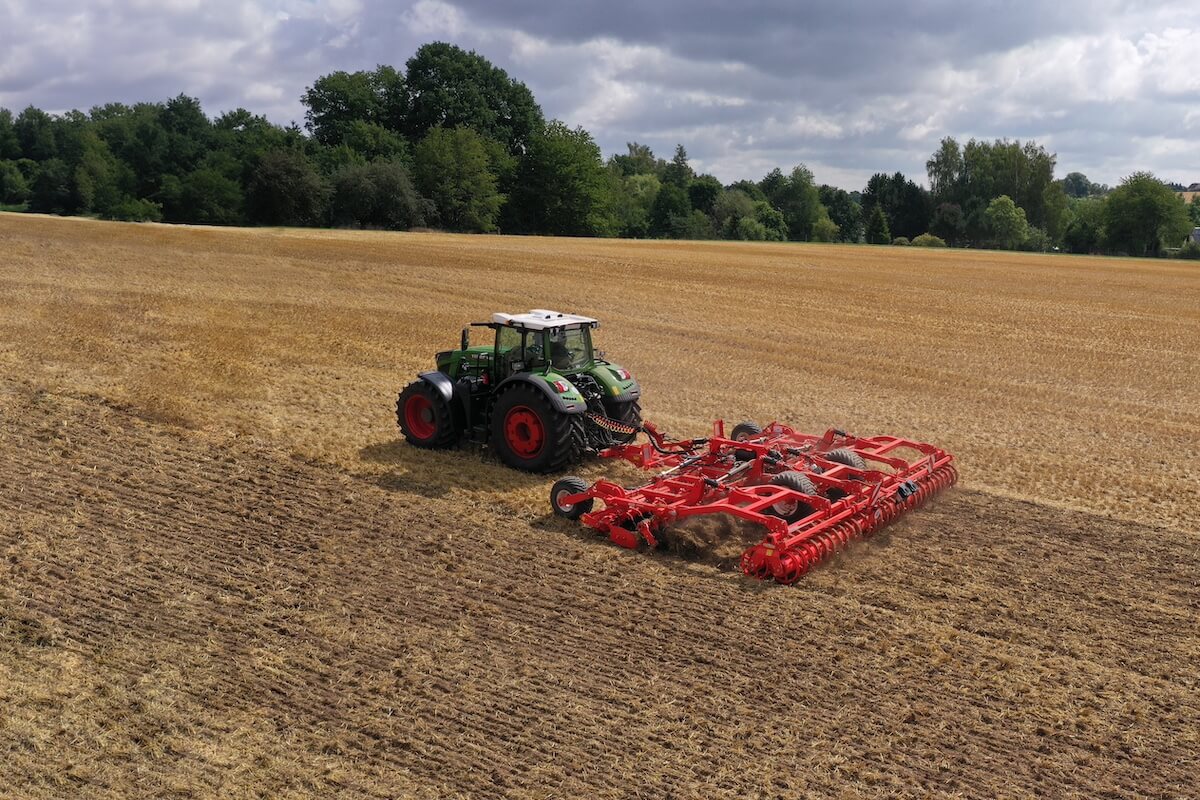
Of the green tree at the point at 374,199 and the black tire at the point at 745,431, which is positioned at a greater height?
the green tree at the point at 374,199

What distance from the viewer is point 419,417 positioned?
41.7ft

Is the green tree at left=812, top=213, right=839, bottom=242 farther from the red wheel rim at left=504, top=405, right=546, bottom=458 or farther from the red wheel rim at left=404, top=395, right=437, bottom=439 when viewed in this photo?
the red wheel rim at left=504, top=405, right=546, bottom=458

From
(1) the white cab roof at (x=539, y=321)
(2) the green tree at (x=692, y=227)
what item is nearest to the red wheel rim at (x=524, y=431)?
(1) the white cab roof at (x=539, y=321)

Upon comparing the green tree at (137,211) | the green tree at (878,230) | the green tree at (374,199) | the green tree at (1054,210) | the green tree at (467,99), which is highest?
the green tree at (467,99)

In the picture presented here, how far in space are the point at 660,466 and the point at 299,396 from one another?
22.4 ft

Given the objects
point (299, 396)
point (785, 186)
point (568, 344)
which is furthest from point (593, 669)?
point (785, 186)

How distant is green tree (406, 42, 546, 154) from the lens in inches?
3275

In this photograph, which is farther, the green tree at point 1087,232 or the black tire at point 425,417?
the green tree at point 1087,232

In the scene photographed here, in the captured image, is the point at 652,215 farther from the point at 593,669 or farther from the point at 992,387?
the point at 593,669

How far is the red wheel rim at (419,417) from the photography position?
12562mm

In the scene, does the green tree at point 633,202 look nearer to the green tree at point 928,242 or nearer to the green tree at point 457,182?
the green tree at point 457,182

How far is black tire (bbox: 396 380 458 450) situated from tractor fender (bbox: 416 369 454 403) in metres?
0.05

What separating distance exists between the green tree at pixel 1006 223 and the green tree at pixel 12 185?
79424 mm

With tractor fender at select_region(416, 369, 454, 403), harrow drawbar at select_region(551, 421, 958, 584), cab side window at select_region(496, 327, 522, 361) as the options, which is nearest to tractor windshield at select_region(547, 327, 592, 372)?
cab side window at select_region(496, 327, 522, 361)
